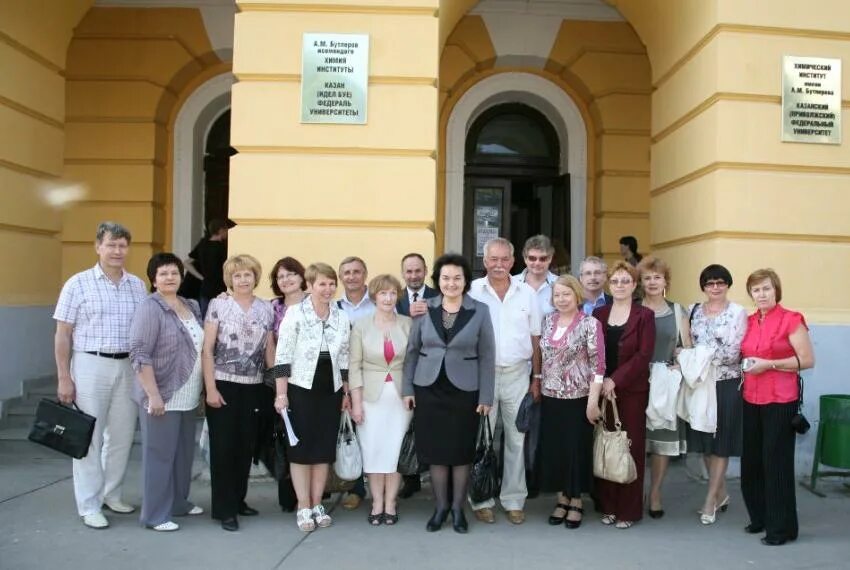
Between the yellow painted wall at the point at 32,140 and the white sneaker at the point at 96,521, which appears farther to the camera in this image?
the yellow painted wall at the point at 32,140

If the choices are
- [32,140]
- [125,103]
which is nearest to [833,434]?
[32,140]

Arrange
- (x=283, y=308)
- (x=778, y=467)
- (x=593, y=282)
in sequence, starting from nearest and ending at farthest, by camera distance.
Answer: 1. (x=778, y=467)
2. (x=283, y=308)
3. (x=593, y=282)

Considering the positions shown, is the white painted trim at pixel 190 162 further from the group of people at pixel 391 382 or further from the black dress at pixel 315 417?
the black dress at pixel 315 417

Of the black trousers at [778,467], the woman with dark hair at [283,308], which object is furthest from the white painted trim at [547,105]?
the black trousers at [778,467]

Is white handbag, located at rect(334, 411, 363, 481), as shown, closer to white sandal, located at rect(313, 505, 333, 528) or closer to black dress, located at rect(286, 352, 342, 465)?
black dress, located at rect(286, 352, 342, 465)

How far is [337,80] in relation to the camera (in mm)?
6512

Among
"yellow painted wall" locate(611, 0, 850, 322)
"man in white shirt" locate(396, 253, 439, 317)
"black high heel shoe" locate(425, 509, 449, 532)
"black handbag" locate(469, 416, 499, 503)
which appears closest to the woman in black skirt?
"black high heel shoe" locate(425, 509, 449, 532)

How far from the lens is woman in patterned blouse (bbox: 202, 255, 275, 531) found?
16.3 feet

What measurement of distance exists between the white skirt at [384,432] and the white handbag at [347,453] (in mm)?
62

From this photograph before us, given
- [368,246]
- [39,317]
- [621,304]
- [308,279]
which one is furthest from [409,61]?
[39,317]

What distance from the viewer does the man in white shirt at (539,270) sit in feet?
18.1

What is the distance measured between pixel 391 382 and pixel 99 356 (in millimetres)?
1845

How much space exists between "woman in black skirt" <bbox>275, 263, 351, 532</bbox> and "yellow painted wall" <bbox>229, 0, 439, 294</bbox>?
1548 millimetres

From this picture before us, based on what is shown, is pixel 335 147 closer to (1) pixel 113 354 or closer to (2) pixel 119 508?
(1) pixel 113 354
